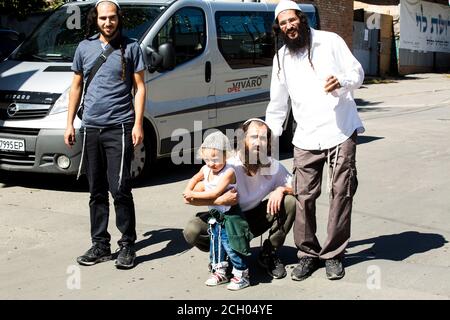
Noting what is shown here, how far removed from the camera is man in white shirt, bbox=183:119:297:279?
4.93 m

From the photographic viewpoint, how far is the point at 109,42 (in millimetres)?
5270

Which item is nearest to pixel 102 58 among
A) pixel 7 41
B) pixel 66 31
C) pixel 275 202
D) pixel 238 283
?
pixel 275 202

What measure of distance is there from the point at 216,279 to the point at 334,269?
2.68ft

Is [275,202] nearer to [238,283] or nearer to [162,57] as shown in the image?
[238,283]

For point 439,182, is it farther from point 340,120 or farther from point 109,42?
point 109,42

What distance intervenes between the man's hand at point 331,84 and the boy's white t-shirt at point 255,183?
0.70m

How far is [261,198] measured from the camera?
506 cm

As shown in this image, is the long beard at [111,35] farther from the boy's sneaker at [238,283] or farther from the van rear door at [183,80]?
the van rear door at [183,80]

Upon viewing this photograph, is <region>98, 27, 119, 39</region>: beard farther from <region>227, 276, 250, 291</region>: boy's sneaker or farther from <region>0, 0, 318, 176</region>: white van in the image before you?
<region>0, 0, 318, 176</region>: white van

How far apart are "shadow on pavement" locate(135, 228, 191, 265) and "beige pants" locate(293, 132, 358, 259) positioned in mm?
1148

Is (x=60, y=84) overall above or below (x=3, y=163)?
above

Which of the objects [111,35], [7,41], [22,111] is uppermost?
[111,35]
